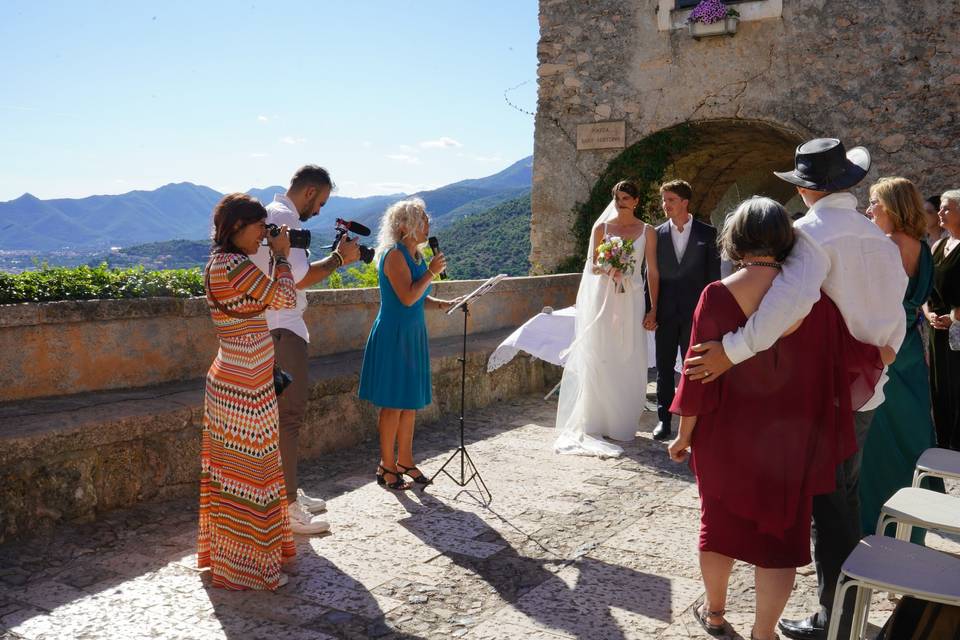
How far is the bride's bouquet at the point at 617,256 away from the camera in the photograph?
6383 mm

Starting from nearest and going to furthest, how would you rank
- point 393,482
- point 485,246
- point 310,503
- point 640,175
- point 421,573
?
point 421,573
point 310,503
point 393,482
point 640,175
point 485,246

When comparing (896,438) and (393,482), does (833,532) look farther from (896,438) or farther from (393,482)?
(393,482)

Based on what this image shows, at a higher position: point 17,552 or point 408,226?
point 408,226

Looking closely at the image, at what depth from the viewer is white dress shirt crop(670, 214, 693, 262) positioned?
6.55 meters

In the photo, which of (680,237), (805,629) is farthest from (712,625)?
(680,237)

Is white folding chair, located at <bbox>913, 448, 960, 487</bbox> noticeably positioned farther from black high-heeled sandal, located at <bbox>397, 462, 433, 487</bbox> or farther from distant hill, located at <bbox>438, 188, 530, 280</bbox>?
distant hill, located at <bbox>438, 188, 530, 280</bbox>

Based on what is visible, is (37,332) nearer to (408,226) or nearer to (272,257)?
(272,257)

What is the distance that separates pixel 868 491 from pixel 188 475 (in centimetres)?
365

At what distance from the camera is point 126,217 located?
158 meters

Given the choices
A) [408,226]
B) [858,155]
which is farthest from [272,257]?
[858,155]

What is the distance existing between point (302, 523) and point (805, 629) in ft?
7.95

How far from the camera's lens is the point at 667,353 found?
6.69 m

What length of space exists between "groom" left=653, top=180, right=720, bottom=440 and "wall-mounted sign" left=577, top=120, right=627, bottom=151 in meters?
5.54

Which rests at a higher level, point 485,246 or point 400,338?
point 485,246
